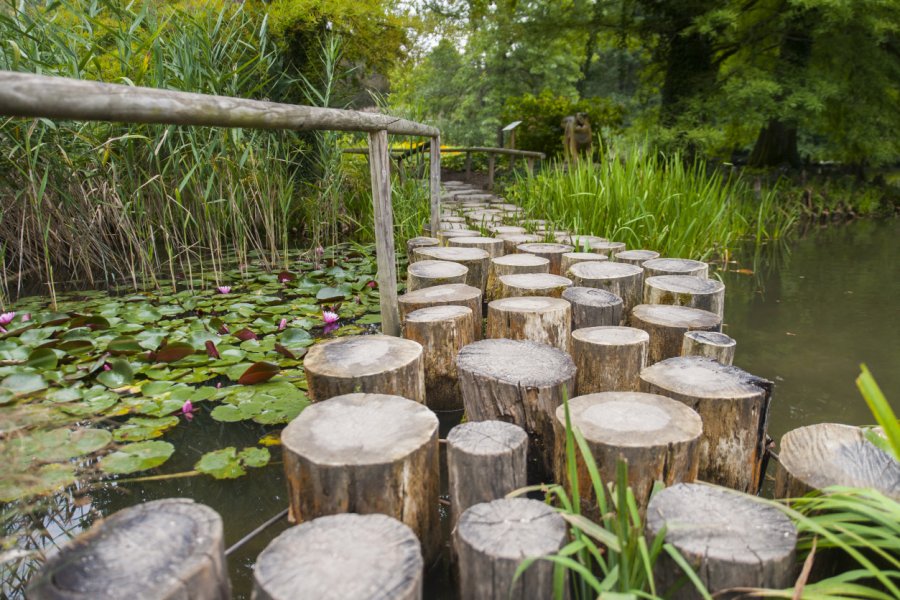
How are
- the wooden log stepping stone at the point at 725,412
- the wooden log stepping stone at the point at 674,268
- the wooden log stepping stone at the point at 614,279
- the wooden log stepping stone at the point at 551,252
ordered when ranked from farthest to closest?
the wooden log stepping stone at the point at 551,252
the wooden log stepping stone at the point at 674,268
the wooden log stepping stone at the point at 614,279
the wooden log stepping stone at the point at 725,412

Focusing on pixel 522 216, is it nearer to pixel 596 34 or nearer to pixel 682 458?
pixel 682 458

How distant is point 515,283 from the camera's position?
2.40m

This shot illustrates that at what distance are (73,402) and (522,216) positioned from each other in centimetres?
346

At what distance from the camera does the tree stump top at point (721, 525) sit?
95 cm

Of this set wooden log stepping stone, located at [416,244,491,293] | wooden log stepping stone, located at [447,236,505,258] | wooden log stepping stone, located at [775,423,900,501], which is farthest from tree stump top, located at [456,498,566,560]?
wooden log stepping stone, located at [447,236,505,258]

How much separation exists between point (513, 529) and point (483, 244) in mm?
2370

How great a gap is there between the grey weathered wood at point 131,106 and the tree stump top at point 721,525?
4.23ft

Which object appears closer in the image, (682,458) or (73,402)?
(682,458)

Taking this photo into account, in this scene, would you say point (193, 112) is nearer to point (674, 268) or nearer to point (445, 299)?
Result: point (445, 299)

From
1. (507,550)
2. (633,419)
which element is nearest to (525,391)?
(633,419)

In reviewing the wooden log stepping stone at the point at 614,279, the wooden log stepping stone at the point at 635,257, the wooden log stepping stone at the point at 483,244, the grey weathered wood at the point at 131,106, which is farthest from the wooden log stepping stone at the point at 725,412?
the wooden log stepping stone at the point at 483,244

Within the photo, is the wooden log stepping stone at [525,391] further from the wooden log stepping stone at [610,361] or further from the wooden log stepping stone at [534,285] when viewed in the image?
the wooden log stepping stone at [534,285]

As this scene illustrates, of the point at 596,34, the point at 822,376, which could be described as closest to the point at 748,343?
the point at 822,376

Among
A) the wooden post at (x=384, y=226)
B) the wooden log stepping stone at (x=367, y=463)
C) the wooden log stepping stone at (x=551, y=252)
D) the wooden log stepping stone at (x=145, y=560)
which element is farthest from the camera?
the wooden log stepping stone at (x=551, y=252)
